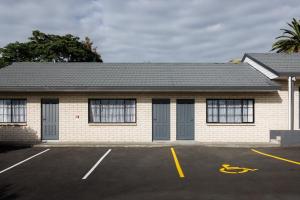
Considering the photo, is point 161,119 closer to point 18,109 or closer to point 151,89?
point 151,89

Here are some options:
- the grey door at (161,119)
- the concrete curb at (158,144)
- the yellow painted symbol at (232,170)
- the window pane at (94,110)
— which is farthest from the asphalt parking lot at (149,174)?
the window pane at (94,110)

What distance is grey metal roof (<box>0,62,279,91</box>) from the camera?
1631 cm

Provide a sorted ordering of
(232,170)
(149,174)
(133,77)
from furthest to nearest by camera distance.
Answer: (133,77) → (232,170) → (149,174)

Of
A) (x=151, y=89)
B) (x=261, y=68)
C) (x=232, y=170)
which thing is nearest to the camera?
(x=232, y=170)

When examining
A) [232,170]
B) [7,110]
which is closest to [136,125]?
[7,110]

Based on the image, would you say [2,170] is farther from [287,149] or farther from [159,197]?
[287,149]

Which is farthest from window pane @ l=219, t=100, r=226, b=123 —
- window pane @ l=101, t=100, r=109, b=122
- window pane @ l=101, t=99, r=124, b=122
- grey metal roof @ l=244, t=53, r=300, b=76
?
window pane @ l=101, t=100, r=109, b=122

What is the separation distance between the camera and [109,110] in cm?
1709

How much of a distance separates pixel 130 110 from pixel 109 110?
1180 millimetres

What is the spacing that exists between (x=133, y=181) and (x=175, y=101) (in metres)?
8.44

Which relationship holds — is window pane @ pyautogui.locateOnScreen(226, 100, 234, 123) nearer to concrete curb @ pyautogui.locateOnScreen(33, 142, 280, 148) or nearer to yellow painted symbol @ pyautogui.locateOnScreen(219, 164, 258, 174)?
concrete curb @ pyautogui.locateOnScreen(33, 142, 280, 148)

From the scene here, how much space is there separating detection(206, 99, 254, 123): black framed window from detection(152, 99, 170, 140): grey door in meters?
2.36

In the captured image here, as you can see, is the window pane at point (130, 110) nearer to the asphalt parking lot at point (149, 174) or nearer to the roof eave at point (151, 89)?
the roof eave at point (151, 89)

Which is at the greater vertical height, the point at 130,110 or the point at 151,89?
the point at 151,89
